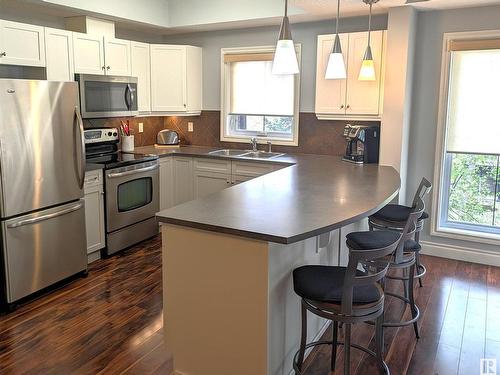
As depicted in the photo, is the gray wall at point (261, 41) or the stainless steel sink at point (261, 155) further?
the stainless steel sink at point (261, 155)

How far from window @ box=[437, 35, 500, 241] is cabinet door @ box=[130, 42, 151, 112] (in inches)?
125

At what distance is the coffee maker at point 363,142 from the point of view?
4.34 m

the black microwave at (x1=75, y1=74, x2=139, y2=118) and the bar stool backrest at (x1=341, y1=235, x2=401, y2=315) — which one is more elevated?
the black microwave at (x1=75, y1=74, x2=139, y2=118)

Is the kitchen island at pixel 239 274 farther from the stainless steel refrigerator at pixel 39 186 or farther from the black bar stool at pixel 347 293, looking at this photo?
the stainless steel refrigerator at pixel 39 186

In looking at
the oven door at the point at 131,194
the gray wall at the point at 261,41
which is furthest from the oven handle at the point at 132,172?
the gray wall at the point at 261,41

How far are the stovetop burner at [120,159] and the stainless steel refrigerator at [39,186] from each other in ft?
1.93

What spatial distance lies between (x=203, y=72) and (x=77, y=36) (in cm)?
171

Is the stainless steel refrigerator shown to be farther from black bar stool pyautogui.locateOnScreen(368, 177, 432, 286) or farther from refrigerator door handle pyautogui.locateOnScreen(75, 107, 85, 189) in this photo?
black bar stool pyautogui.locateOnScreen(368, 177, 432, 286)

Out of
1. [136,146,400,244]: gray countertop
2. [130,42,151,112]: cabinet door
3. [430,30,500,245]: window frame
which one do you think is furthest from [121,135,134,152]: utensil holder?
[430,30,500,245]: window frame

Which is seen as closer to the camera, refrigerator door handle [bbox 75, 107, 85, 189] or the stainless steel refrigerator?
the stainless steel refrigerator

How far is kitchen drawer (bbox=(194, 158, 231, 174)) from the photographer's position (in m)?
4.97

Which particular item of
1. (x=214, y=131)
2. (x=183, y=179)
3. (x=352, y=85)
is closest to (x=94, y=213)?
(x=183, y=179)

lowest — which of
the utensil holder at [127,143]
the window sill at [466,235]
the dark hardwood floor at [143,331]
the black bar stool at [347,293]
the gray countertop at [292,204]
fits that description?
the dark hardwood floor at [143,331]

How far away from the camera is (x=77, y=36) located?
4254mm
